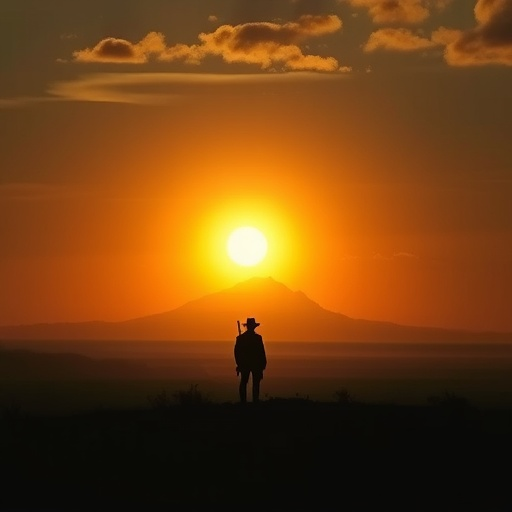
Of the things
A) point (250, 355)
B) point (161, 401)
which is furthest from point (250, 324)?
point (161, 401)

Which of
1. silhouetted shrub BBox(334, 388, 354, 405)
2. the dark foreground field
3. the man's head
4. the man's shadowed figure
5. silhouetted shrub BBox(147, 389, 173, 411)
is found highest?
the man's head

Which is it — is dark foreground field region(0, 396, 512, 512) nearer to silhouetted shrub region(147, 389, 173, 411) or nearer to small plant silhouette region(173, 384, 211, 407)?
small plant silhouette region(173, 384, 211, 407)

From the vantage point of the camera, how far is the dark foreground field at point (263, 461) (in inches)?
1179

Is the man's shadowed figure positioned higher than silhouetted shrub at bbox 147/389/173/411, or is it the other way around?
the man's shadowed figure

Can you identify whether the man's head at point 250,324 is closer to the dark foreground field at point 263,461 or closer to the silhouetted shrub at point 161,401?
the dark foreground field at point 263,461

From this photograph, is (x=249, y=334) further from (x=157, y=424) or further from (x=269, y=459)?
(x=269, y=459)

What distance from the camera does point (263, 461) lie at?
31.4 metres

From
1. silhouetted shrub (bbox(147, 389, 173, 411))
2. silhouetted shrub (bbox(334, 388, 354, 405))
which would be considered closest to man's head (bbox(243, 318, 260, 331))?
silhouetted shrub (bbox(147, 389, 173, 411))

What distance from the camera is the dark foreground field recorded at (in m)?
29.9

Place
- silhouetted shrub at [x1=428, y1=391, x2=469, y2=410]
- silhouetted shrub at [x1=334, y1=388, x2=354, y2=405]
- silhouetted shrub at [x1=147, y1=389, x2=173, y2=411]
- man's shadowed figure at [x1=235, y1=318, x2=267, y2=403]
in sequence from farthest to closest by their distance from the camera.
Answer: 1. silhouetted shrub at [x1=334, y1=388, x2=354, y2=405]
2. silhouetted shrub at [x1=147, y1=389, x2=173, y2=411]
3. silhouetted shrub at [x1=428, y1=391, x2=469, y2=410]
4. man's shadowed figure at [x1=235, y1=318, x2=267, y2=403]

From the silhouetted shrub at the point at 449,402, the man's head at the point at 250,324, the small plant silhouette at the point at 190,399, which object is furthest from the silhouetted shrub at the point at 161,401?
the silhouetted shrub at the point at 449,402

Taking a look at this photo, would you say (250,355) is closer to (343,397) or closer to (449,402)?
(343,397)

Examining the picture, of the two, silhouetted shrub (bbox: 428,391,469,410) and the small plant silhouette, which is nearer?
silhouetted shrub (bbox: 428,391,469,410)

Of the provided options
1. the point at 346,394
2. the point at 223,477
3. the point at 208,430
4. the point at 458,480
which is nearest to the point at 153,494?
the point at 223,477
